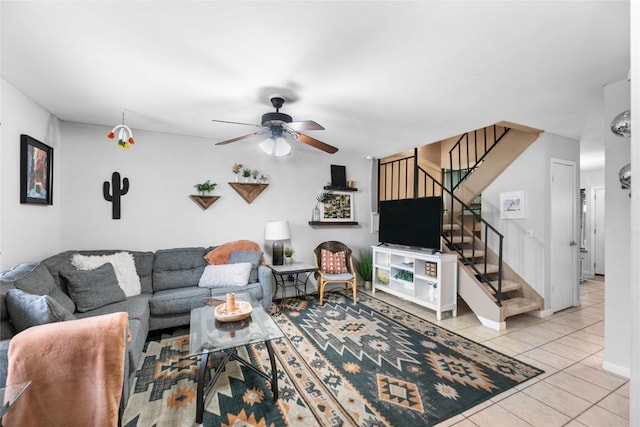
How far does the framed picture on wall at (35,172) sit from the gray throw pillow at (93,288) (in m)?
0.82

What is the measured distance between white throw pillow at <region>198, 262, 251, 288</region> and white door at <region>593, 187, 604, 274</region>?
25.7ft

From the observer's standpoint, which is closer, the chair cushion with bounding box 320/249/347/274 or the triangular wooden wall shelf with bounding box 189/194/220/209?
the triangular wooden wall shelf with bounding box 189/194/220/209

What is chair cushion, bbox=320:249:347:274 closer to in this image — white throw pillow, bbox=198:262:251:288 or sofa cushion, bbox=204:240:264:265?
sofa cushion, bbox=204:240:264:265

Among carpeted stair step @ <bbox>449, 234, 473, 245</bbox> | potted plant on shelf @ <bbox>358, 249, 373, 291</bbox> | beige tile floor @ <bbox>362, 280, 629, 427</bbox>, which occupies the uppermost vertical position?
carpeted stair step @ <bbox>449, 234, 473, 245</bbox>

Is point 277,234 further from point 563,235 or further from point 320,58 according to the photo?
point 563,235

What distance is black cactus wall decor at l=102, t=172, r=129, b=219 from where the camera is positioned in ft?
11.8

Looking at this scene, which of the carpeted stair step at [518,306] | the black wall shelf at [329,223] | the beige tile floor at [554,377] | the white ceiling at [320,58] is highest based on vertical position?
the white ceiling at [320,58]

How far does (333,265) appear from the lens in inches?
178

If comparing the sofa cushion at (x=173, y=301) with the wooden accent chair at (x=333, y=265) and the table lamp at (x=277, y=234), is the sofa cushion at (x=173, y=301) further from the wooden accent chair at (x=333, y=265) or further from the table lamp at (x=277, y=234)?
the wooden accent chair at (x=333, y=265)

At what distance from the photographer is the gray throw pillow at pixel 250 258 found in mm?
3758

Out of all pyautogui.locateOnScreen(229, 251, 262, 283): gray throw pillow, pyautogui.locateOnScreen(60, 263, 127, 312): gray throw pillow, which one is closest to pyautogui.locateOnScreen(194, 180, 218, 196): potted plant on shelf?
pyautogui.locateOnScreen(229, 251, 262, 283): gray throw pillow

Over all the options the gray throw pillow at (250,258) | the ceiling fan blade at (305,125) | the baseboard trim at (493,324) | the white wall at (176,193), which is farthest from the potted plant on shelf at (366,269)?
the ceiling fan blade at (305,125)

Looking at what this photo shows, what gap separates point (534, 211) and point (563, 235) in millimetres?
626

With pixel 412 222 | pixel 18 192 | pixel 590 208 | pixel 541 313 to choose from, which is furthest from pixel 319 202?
pixel 590 208
